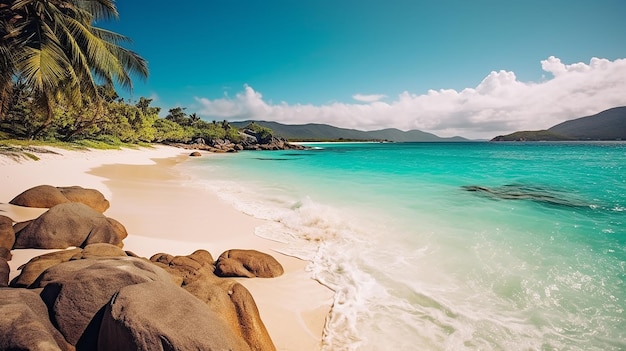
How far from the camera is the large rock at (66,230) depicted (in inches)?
213

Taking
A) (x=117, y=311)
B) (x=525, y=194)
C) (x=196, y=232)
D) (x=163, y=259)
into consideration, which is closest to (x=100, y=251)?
(x=163, y=259)

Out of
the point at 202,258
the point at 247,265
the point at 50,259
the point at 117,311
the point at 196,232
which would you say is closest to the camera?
the point at 117,311

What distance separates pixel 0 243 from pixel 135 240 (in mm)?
2227

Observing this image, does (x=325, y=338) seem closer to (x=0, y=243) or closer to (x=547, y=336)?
(x=547, y=336)

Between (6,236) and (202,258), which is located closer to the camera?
(6,236)

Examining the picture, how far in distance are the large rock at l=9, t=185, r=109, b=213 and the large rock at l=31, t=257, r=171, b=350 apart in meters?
6.28

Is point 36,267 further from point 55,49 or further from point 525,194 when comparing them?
point 525,194

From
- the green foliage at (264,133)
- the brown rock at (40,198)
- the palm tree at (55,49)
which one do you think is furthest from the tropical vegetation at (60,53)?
the green foliage at (264,133)

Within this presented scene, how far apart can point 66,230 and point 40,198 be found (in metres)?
3.63

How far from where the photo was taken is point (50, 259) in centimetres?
432

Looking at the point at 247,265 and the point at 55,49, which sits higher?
the point at 55,49

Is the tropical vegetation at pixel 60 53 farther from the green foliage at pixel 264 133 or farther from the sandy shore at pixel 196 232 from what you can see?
the green foliage at pixel 264 133

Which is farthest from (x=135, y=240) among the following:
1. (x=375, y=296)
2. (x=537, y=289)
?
(x=537, y=289)

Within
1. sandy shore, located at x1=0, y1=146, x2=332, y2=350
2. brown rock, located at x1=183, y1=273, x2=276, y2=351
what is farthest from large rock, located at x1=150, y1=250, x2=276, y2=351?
sandy shore, located at x1=0, y1=146, x2=332, y2=350
